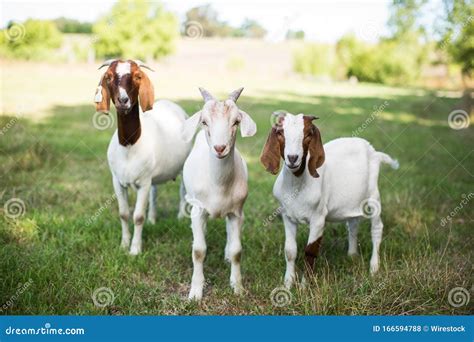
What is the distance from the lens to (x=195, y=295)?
4109 mm

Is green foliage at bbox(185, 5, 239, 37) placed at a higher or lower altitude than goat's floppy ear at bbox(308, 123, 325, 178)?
higher

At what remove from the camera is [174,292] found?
432 cm

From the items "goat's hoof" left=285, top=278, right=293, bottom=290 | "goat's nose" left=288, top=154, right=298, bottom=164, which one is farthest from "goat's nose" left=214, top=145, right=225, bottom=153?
"goat's hoof" left=285, top=278, right=293, bottom=290

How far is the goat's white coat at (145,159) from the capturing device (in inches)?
188

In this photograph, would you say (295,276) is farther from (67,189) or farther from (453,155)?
(453,155)

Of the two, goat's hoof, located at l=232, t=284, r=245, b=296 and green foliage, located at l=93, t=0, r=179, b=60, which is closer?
goat's hoof, located at l=232, t=284, r=245, b=296

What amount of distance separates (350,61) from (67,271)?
2845 centimetres

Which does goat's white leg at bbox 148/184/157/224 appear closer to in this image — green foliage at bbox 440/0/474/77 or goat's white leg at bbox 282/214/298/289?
goat's white leg at bbox 282/214/298/289

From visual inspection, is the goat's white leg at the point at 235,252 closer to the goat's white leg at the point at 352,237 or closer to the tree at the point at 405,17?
the goat's white leg at the point at 352,237

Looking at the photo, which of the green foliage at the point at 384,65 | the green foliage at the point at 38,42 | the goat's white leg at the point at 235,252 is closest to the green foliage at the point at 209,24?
the goat's white leg at the point at 235,252

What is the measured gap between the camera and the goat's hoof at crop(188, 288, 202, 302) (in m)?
4.08

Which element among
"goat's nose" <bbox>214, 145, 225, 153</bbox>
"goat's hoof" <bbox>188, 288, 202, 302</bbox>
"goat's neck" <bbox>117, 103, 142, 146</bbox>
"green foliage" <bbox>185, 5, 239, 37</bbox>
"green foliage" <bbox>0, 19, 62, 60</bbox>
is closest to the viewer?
"goat's nose" <bbox>214, 145, 225, 153</bbox>

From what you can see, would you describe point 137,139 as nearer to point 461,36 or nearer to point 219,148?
point 219,148

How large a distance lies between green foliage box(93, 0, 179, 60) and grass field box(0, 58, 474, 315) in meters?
12.1
